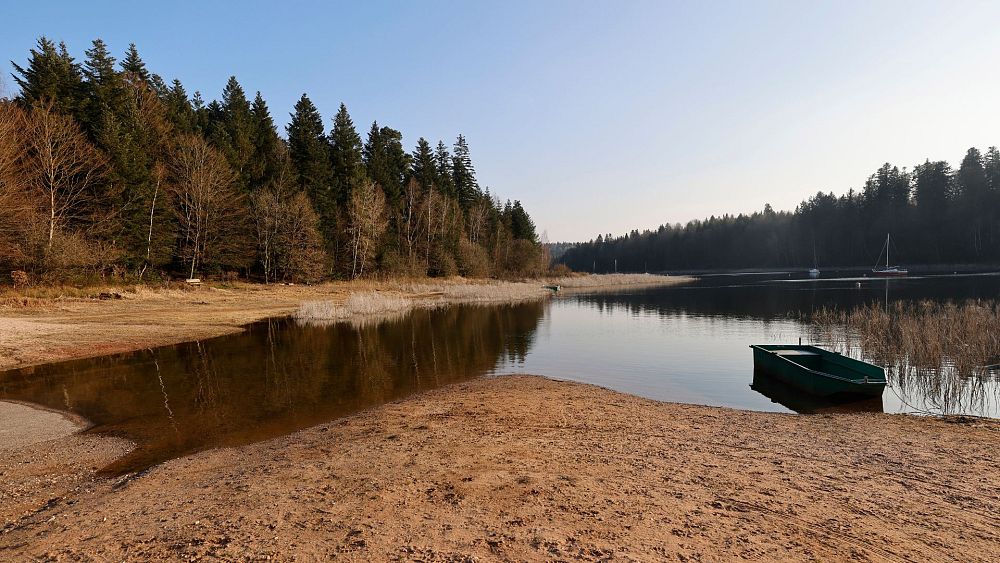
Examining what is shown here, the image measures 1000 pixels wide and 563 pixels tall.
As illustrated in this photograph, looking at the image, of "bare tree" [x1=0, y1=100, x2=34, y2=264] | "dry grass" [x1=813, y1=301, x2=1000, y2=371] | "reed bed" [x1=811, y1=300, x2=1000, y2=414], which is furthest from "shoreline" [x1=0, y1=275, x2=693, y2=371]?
"dry grass" [x1=813, y1=301, x2=1000, y2=371]

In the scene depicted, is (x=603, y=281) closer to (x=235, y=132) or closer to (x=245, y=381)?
(x=235, y=132)

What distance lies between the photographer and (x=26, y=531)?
546cm

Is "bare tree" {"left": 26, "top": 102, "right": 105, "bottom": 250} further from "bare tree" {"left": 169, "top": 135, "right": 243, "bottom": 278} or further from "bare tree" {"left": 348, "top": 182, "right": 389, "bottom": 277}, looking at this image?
"bare tree" {"left": 348, "top": 182, "right": 389, "bottom": 277}

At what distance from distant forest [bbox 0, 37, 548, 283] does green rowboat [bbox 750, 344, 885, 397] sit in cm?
4023

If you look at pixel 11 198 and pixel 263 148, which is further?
pixel 263 148

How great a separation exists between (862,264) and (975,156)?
30.7 m

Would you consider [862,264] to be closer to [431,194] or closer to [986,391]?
[431,194]

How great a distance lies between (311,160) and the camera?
194ft

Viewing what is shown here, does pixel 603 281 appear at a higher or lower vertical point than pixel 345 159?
lower

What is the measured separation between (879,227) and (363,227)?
4795 inches

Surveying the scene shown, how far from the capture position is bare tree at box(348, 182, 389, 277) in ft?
185

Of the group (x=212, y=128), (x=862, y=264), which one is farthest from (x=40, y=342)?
(x=862, y=264)

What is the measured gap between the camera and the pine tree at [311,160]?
57.4 metres

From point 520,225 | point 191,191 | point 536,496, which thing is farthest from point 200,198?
point 520,225
